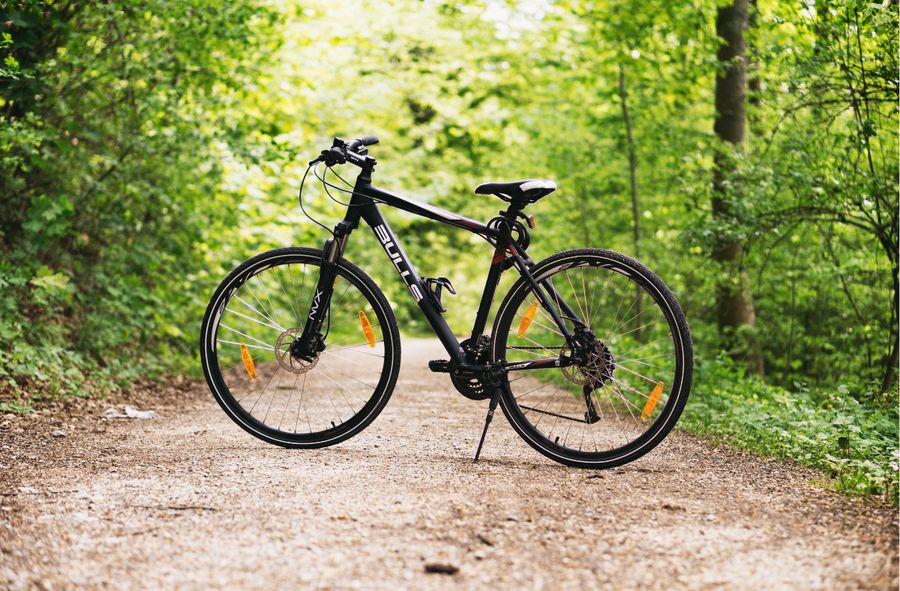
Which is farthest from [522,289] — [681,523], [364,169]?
[681,523]

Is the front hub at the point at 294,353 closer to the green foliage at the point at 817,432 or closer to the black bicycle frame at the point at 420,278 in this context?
the black bicycle frame at the point at 420,278

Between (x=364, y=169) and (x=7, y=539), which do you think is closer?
(x=7, y=539)

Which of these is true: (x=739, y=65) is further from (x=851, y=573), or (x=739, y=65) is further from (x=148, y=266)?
(x=851, y=573)

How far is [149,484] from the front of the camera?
10.9 feet

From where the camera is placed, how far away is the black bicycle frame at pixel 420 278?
3.83 metres

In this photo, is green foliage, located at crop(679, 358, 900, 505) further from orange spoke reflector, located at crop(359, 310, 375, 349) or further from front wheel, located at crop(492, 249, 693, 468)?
orange spoke reflector, located at crop(359, 310, 375, 349)

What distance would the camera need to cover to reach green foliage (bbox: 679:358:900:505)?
138 inches

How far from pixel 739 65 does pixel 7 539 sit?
7349 millimetres

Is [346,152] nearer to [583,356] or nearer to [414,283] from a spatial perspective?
[414,283]

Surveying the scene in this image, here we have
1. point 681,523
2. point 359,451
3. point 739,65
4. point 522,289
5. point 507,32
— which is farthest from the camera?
point 507,32

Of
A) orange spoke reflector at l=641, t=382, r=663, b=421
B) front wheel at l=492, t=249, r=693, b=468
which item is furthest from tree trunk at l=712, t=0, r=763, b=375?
orange spoke reflector at l=641, t=382, r=663, b=421

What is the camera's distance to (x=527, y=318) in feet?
12.7

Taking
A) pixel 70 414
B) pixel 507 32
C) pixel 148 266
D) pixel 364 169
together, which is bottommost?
pixel 70 414

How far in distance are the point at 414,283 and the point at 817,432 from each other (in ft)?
7.66
